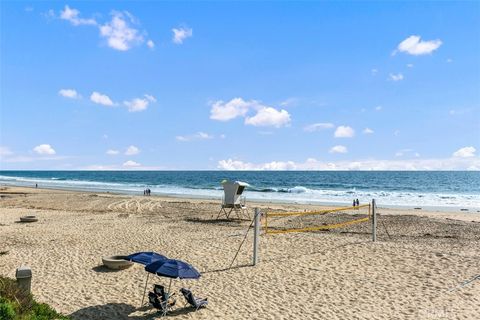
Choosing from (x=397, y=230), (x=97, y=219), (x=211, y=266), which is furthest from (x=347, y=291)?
(x=97, y=219)

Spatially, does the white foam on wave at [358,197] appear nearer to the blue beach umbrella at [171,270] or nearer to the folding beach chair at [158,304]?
the folding beach chair at [158,304]

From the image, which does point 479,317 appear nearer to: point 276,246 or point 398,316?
point 398,316

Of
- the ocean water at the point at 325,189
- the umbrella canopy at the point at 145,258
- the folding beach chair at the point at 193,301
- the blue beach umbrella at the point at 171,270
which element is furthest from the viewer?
the ocean water at the point at 325,189

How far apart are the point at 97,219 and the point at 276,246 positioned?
A: 10482mm

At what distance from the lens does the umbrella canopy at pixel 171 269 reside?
6.82 metres

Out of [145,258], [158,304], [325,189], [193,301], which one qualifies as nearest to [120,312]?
[158,304]

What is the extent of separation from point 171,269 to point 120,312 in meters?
1.42

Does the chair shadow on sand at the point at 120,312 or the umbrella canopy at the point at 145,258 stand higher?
the umbrella canopy at the point at 145,258

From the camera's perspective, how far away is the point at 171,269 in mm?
6930

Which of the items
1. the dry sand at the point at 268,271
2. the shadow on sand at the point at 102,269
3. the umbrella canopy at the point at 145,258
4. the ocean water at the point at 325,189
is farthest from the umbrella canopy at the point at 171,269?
the ocean water at the point at 325,189

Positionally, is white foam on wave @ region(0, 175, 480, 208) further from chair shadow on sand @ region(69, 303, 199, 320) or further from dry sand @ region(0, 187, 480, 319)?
chair shadow on sand @ region(69, 303, 199, 320)

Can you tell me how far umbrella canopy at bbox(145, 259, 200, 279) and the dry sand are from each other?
895mm

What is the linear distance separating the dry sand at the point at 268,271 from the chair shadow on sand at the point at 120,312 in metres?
0.02

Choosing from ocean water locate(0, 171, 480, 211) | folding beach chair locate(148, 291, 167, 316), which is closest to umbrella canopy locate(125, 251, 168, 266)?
folding beach chair locate(148, 291, 167, 316)
